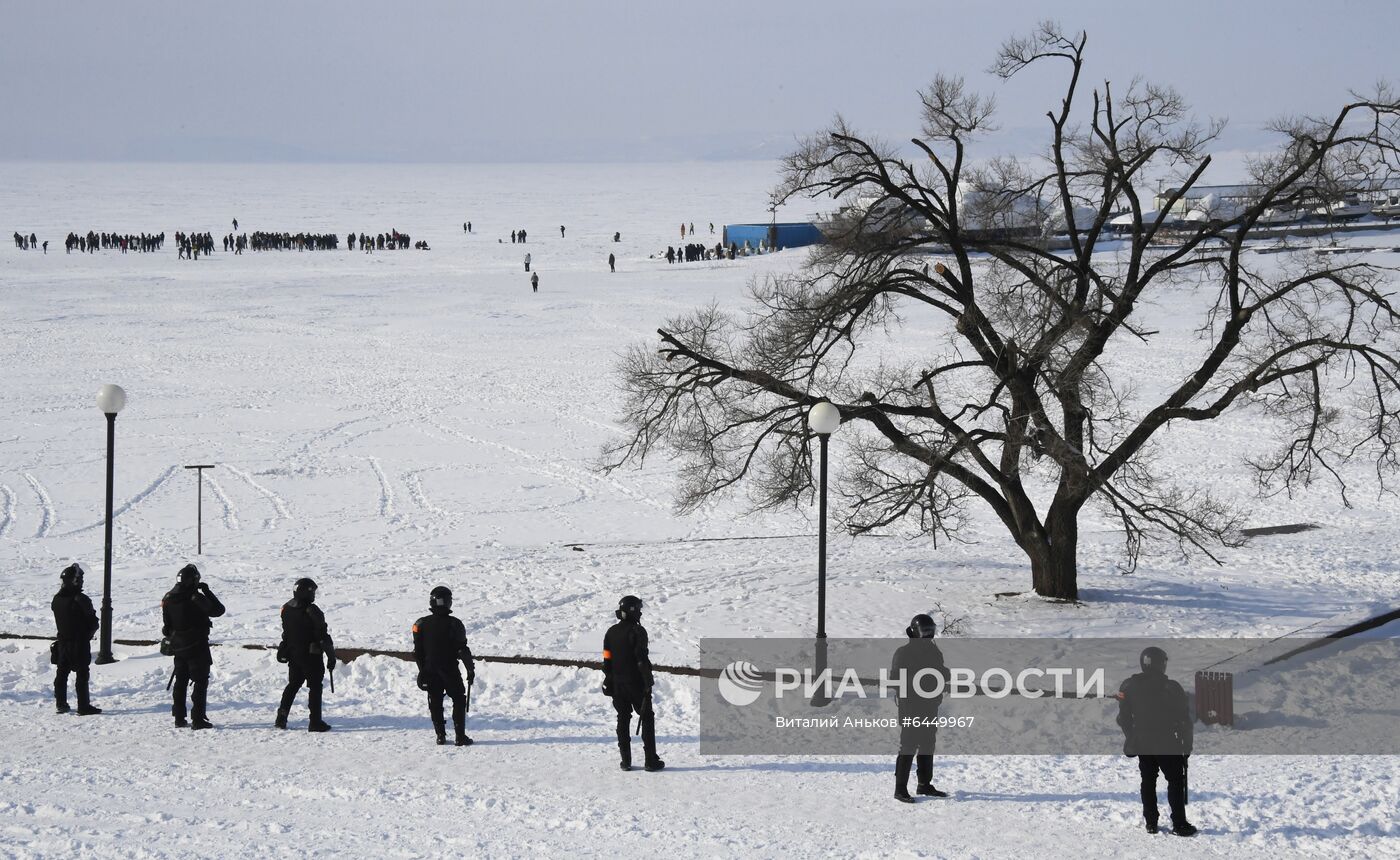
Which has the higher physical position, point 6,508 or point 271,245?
point 271,245

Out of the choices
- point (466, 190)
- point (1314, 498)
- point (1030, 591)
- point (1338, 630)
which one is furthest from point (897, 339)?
point (466, 190)

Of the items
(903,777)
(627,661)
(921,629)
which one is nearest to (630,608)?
(627,661)

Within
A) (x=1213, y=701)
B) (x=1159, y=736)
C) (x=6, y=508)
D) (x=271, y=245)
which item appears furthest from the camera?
(x=271, y=245)

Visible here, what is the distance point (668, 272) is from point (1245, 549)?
48.8 metres

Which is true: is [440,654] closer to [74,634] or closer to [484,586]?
[74,634]

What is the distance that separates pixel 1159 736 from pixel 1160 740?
0.09 ft

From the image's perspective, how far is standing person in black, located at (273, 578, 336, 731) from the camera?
11.5m

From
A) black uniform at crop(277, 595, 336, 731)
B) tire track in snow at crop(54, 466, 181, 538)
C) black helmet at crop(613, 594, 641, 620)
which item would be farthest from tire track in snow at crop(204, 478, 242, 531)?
black helmet at crop(613, 594, 641, 620)

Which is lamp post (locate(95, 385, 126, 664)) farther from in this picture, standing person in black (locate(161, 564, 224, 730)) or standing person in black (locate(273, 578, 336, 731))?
standing person in black (locate(273, 578, 336, 731))

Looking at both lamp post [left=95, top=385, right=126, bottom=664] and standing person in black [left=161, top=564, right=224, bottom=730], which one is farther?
lamp post [left=95, top=385, right=126, bottom=664]

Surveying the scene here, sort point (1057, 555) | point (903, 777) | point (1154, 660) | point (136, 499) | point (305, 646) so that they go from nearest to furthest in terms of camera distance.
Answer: point (1154, 660), point (903, 777), point (305, 646), point (1057, 555), point (136, 499)

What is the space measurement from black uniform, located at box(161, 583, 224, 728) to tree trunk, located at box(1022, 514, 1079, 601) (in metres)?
10.5

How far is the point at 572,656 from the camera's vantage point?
15.1 metres

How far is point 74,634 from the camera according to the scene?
12.0 m
